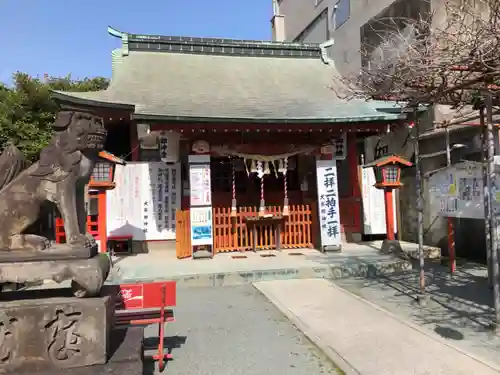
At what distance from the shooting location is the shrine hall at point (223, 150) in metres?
9.96

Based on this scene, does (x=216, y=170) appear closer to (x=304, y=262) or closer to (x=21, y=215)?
(x=304, y=262)

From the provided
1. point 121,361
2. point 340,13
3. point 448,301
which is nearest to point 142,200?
point 448,301

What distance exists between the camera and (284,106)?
10.8m

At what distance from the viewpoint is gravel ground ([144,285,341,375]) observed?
4105mm

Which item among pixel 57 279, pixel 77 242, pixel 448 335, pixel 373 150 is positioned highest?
pixel 373 150

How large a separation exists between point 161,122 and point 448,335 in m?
6.94

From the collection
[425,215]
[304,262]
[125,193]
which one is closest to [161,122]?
[125,193]

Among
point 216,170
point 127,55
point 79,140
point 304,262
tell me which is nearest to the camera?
point 79,140

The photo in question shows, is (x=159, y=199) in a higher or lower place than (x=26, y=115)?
lower

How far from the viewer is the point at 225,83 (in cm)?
1230

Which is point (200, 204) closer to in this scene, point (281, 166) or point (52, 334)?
point (281, 166)

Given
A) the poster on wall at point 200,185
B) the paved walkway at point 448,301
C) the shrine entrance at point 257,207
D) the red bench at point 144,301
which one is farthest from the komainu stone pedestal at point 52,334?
the shrine entrance at point 257,207

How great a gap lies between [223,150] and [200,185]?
1.12 metres

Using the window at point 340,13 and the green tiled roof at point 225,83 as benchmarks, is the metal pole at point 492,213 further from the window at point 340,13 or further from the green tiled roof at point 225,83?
the window at point 340,13
